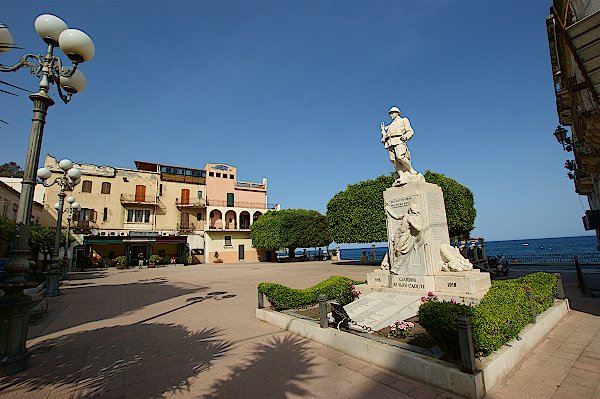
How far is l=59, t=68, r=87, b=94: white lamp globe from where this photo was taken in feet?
17.6

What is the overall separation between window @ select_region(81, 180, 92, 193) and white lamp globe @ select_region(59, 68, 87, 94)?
34861mm

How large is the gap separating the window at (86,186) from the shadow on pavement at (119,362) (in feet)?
110

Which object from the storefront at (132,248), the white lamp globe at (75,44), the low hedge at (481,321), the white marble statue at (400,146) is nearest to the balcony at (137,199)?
the storefront at (132,248)

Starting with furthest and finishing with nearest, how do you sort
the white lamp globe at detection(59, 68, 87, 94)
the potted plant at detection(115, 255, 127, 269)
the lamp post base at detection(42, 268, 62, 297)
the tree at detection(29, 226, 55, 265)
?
the potted plant at detection(115, 255, 127, 269) < the tree at detection(29, 226, 55, 265) < the lamp post base at detection(42, 268, 62, 297) < the white lamp globe at detection(59, 68, 87, 94)

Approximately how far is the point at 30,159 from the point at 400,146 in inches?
339

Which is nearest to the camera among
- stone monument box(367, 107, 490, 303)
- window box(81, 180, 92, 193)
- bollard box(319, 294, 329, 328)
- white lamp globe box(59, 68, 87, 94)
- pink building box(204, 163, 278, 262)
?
white lamp globe box(59, 68, 87, 94)

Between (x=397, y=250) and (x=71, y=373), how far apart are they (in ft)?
24.8

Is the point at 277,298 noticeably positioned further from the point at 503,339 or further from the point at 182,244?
the point at 182,244

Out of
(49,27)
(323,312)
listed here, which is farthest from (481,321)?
(49,27)

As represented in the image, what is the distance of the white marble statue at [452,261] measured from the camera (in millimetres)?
7207

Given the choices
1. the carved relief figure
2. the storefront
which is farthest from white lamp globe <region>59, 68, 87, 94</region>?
the storefront

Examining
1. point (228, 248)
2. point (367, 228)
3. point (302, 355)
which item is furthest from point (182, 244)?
point (302, 355)

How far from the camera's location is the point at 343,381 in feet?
13.3

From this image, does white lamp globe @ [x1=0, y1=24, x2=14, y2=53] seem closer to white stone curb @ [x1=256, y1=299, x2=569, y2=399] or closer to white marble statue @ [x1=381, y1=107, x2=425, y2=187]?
white stone curb @ [x1=256, y1=299, x2=569, y2=399]
